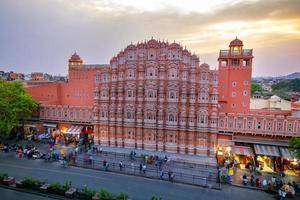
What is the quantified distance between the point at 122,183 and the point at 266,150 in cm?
2118

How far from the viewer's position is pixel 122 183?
89.3ft

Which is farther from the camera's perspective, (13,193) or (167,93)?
(167,93)

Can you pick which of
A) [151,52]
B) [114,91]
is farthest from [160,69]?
[114,91]

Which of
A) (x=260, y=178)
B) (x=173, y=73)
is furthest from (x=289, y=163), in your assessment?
(x=173, y=73)

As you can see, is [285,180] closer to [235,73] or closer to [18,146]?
[235,73]

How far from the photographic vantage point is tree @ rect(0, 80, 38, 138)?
37.0m

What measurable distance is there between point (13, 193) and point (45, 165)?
9.16 meters

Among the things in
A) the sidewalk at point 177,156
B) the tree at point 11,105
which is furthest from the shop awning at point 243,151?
the tree at point 11,105

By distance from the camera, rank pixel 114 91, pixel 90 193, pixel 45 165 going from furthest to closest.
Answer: pixel 114 91
pixel 45 165
pixel 90 193

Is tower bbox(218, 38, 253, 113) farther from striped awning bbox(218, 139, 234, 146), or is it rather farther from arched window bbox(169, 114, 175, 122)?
arched window bbox(169, 114, 175, 122)

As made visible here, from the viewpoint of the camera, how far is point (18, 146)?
1519 inches

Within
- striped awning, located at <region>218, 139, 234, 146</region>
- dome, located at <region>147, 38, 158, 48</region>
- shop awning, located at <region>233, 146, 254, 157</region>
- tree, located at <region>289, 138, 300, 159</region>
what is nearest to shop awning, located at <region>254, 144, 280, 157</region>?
shop awning, located at <region>233, 146, 254, 157</region>

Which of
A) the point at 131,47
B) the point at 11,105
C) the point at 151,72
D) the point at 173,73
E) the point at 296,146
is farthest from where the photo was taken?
the point at 131,47

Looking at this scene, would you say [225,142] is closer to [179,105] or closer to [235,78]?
[179,105]
